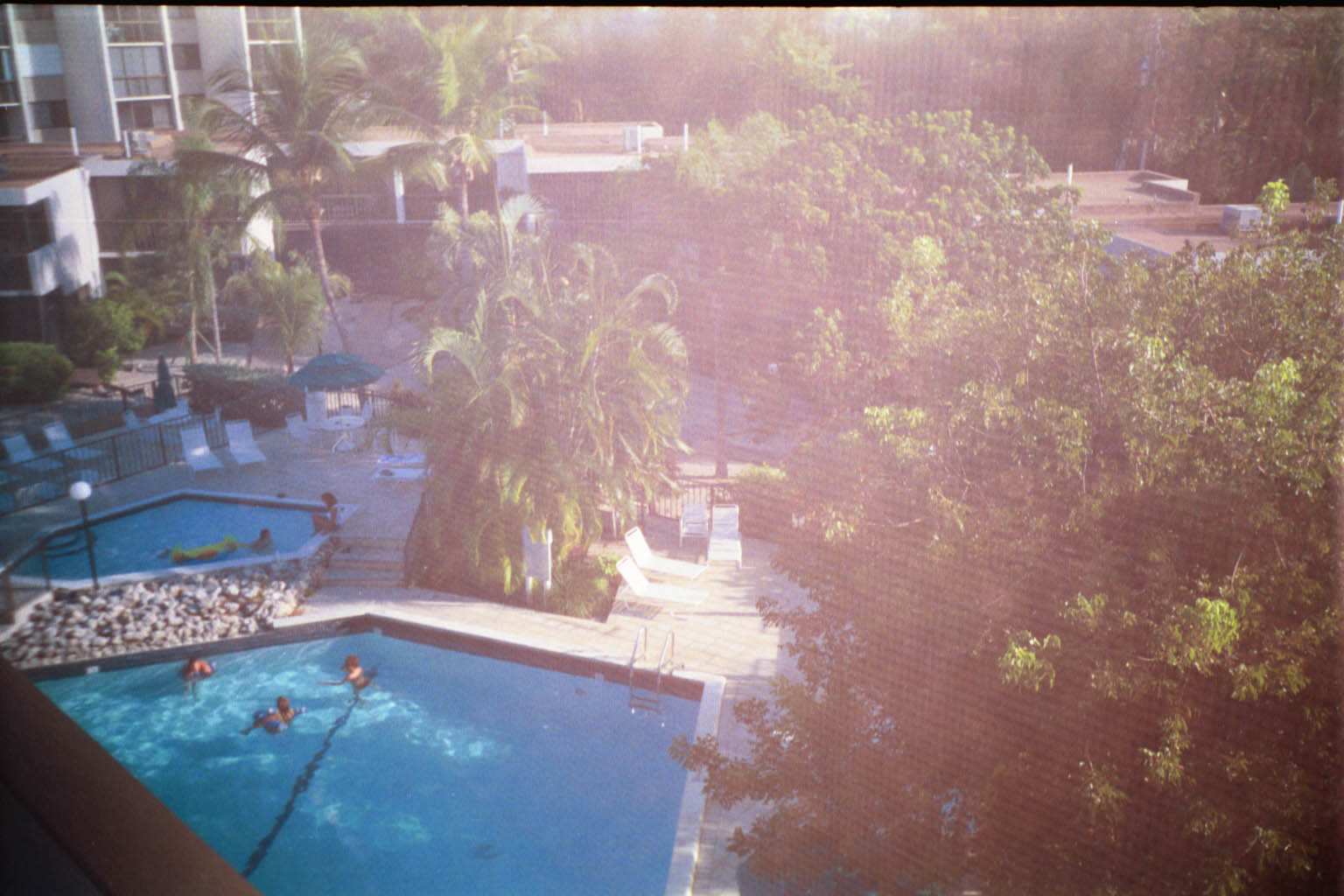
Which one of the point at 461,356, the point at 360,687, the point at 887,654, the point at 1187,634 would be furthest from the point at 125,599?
the point at 1187,634

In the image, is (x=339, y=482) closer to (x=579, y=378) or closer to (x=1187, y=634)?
(x=579, y=378)

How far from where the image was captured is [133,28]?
92.3ft

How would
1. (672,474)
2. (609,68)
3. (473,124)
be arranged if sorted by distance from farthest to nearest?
(609,68) < (473,124) < (672,474)

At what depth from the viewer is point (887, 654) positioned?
253 inches

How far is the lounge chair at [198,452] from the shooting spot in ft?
55.9

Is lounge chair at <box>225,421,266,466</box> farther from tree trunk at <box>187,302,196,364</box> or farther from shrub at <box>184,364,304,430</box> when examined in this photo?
tree trunk at <box>187,302,196,364</box>

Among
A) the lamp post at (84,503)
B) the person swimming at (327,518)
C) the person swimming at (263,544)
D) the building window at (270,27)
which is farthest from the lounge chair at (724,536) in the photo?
the building window at (270,27)

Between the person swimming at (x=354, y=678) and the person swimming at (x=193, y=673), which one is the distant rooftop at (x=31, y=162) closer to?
the person swimming at (x=193, y=673)

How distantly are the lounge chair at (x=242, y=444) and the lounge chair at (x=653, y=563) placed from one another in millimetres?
7334

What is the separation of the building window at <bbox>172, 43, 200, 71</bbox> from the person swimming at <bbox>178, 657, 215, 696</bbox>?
23.5m

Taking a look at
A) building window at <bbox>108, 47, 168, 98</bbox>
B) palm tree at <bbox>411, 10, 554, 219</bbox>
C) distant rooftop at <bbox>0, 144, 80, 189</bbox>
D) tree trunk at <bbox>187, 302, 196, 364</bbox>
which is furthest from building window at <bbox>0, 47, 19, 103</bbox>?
palm tree at <bbox>411, 10, 554, 219</bbox>

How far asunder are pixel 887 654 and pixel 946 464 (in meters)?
1.26

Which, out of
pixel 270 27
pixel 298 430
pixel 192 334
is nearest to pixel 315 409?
pixel 298 430

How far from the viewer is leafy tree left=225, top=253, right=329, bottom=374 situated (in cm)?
2055
